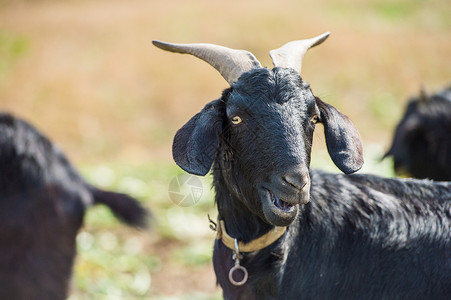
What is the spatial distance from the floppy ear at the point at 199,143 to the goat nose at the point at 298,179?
44 cm

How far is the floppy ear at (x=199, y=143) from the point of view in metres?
2.62

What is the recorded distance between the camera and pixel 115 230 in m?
6.76

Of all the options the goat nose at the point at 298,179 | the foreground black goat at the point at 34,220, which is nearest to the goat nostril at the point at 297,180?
the goat nose at the point at 298,179

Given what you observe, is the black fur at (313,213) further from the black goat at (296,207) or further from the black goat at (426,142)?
the black goat at (426,142)

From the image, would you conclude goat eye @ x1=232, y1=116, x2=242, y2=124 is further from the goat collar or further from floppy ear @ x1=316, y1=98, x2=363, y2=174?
the goat collar

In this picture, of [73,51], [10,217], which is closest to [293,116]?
[10,217]

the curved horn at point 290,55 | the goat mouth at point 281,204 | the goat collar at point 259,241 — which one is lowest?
the goat collar at point 259,241

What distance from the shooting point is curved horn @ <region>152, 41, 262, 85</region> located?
297cm

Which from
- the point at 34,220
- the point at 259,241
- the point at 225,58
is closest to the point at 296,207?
the point at 259,241

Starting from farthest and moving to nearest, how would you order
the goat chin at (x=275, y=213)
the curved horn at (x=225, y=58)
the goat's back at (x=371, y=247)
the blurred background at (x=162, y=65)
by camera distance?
the blurred background at (x=162, y=65)
the curved horn at (x=225, y=58)
the goat's back at (x=371, y=247)
the goat chin at (x=275, y=213)

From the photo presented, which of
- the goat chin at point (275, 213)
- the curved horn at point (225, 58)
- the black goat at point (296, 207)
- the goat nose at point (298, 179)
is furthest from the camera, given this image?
the curved horn at point (225, 58)

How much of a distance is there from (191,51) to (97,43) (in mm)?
12863

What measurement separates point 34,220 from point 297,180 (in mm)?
→ 2672

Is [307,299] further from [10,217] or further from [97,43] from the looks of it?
[97,43]
